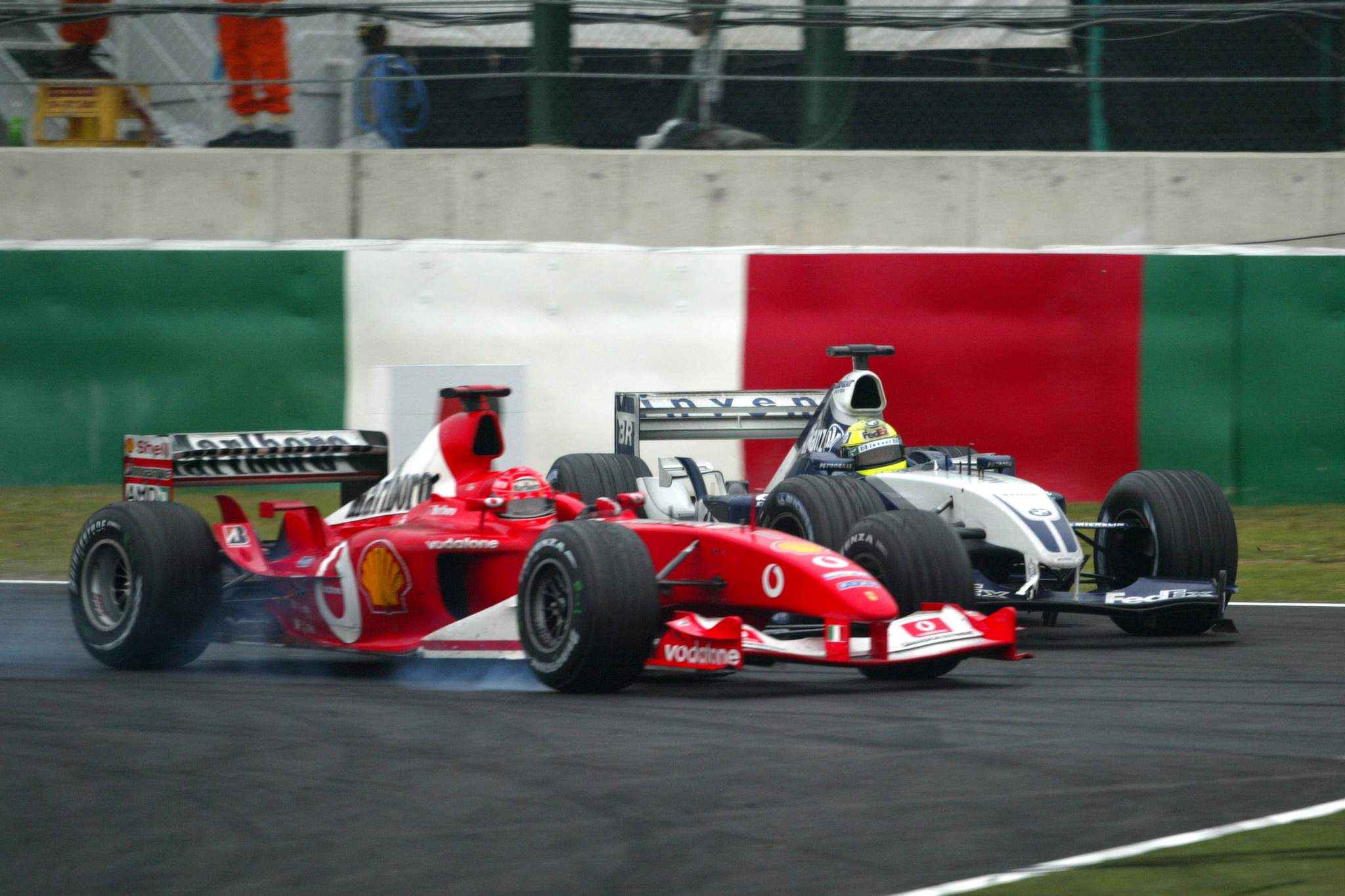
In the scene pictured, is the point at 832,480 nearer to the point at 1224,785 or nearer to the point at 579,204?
the point at 1224,785

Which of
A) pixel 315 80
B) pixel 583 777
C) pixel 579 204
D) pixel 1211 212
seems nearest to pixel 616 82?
pixel 579 204

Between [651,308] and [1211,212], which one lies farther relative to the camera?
[1211,212]

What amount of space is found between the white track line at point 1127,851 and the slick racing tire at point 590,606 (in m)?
2.35

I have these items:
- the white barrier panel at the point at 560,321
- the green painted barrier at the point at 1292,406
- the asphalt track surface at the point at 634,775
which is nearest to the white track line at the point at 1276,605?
the asphalt track surface at the point at 634,775

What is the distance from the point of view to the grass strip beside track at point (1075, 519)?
11.0 meters

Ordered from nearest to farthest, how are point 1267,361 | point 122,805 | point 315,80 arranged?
point 122,805 → point 1267,361 → point 315,80

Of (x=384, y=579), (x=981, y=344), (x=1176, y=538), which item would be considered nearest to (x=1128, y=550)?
(x=1176, y=538)

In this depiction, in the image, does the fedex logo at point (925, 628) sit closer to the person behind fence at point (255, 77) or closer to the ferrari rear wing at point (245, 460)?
the ferrari rear wing at point (245, 460)

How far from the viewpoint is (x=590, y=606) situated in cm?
671

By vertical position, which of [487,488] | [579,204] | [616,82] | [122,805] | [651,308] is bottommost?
[122,805]

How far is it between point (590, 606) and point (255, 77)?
31.1 feet

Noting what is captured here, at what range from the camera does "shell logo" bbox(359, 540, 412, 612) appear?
25.9 feet

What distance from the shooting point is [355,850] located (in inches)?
188

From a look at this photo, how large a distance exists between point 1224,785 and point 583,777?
181 centimetres
